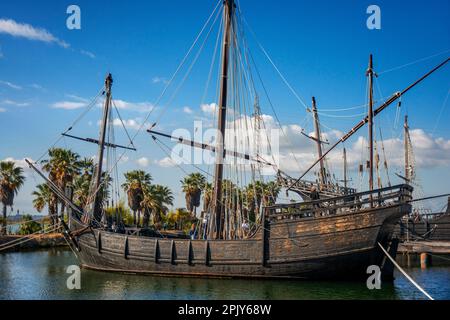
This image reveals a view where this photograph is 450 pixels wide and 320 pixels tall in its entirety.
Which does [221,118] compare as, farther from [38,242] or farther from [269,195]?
[38,242]

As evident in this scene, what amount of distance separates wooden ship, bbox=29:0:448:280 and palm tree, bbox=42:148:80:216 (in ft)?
69.7

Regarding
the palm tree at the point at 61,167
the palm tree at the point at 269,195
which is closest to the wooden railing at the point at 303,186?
the palm tree at the point at 269,195

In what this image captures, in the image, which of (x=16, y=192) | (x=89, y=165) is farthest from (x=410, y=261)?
(x=16, y=192)

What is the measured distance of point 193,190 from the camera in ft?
186

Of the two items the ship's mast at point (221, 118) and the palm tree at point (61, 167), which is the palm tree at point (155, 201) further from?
the ship's mast at point (221, 118)

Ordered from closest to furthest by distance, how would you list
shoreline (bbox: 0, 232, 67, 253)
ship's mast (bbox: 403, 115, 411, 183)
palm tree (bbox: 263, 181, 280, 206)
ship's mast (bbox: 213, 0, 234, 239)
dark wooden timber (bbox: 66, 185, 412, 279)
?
dark wooden timber (bbox: 66, 185, 412, 279) → ship's mast (bbox: 213, 0, 234, 239) → palm tree (bbox: 263, 181, 280, 206) → shoreline (bbox: 0, 232, 67, 253) → ship's mast (bbox: 403, 115, 411, 183)

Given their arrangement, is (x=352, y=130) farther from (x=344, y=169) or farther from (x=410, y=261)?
(x=344, y=169)

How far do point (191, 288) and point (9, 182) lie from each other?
108 ft

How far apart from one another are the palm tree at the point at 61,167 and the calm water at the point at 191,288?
2136cm

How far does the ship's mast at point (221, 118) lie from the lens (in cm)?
2209

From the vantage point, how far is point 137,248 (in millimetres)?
22141

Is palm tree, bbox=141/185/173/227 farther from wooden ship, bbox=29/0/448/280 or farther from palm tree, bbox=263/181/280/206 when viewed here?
wooden ship, bbox=29/0/448/280

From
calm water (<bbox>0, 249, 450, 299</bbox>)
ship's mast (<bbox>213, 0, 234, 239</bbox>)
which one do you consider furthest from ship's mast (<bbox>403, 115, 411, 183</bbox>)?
ship's mast (<bbox>213, 0, 234, 239</bbox>)

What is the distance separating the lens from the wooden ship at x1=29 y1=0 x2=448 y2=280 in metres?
18.3
